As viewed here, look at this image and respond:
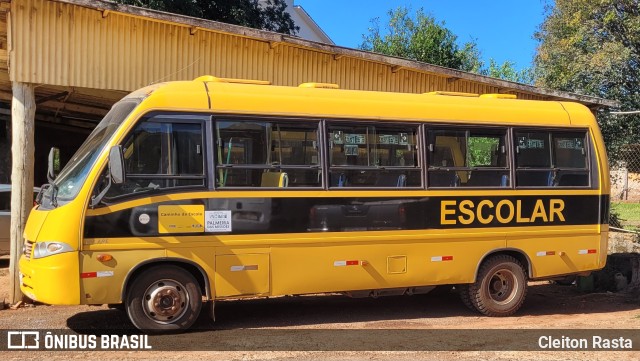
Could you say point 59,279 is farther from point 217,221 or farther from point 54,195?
point 217,221

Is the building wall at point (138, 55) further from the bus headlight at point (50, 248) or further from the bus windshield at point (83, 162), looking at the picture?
the bus headlight at point (50, 248)

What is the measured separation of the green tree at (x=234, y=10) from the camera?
702 inches

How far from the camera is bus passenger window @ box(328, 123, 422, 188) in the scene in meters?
7.89

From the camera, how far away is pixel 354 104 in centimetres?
805

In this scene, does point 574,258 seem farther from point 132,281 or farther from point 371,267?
point 132,281

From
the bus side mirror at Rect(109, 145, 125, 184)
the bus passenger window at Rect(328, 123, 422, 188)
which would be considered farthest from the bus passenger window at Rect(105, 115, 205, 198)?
the bus passenger window at Rect(328, 123, 422, 188)

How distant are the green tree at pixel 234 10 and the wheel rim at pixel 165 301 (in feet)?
39.1

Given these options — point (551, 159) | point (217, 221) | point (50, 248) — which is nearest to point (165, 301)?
point (217, 221)

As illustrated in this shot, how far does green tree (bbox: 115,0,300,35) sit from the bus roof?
1083 centimetres

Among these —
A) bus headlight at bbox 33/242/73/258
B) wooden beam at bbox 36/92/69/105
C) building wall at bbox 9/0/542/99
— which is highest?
building wall at bbox 9/0/542/99

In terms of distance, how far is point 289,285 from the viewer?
761 cm

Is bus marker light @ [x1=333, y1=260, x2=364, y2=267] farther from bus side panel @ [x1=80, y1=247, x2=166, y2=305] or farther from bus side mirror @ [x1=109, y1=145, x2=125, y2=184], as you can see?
bus side mirror @ [x1=109, y1=145, x2=125, y2=184]

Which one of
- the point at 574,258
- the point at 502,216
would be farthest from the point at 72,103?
the point at 574,258

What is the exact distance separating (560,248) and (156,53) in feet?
21.6
